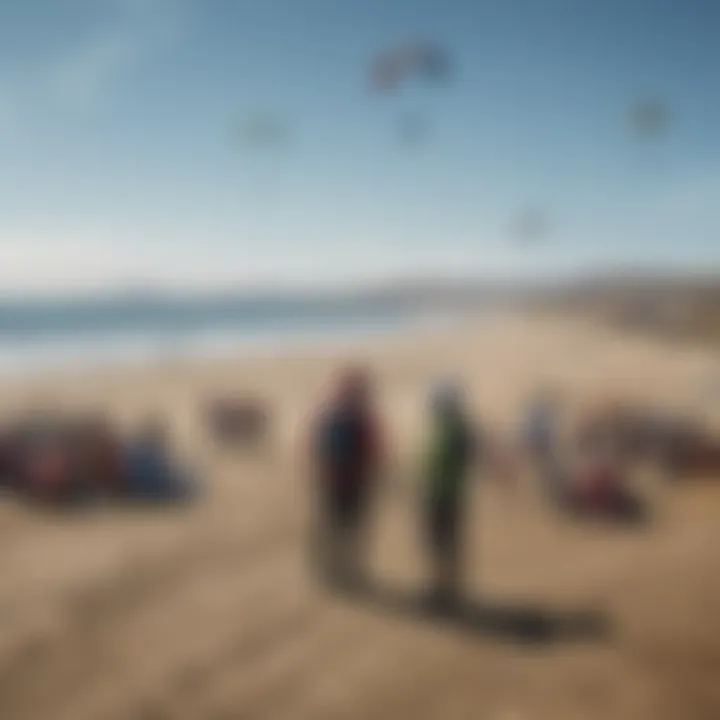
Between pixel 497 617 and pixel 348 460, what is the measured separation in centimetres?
158

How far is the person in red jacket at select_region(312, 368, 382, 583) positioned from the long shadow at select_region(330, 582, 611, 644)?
0.40m

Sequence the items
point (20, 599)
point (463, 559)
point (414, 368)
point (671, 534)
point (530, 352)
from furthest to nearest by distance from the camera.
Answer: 1. point (530, 352)
2. point (414, 368)
3. point (671, 534)
4. point (463, 559)
5. point (20, 599)

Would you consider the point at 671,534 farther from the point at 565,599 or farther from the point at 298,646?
the point at 298,646

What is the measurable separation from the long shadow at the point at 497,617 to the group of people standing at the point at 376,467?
0.17 m

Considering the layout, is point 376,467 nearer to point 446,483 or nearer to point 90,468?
point 446,483

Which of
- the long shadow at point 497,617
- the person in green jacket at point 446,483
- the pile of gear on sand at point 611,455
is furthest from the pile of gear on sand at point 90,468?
the pile of gear on sand at point 611,455

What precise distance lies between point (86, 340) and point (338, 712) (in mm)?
50439

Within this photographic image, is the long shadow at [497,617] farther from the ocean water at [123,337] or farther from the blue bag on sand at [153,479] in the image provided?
the ocean water at [123,337]

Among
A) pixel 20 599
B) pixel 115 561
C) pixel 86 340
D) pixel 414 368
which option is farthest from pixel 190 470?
pixel 86 340

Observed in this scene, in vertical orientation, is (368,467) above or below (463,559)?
above

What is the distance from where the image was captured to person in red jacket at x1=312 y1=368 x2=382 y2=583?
650 centimetres

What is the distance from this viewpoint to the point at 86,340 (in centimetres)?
5231

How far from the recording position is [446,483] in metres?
6.34

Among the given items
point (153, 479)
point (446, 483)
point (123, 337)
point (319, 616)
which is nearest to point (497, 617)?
point (446, 483)
